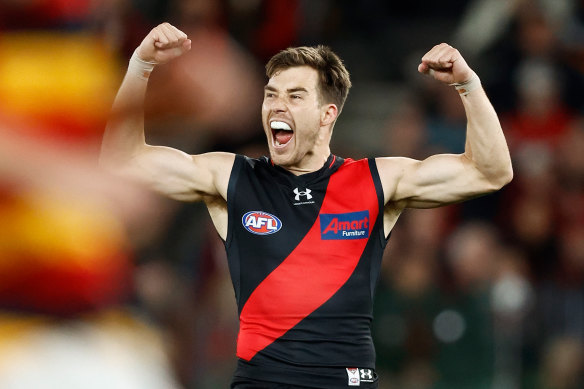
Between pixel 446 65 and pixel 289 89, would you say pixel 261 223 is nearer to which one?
pixel 289 89

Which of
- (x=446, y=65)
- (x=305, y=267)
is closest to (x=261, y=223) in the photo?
(x=305, y=267)

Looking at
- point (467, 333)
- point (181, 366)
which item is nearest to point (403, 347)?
point (467, 333)

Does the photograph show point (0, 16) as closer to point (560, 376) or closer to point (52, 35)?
point (52, 35)

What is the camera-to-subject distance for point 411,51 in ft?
32.6

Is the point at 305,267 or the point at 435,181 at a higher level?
the point at 435,181

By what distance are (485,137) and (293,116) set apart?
2.93 ft

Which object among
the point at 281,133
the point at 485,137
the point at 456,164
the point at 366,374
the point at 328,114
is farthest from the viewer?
the point at 328,114

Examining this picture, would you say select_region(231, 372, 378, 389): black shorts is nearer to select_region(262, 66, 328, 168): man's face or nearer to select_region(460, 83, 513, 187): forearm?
select_region(262, 66, 328, 168): man's face

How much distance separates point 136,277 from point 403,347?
446cm

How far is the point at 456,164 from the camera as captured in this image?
4.74 meters

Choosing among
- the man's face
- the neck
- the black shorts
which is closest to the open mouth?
the man's face

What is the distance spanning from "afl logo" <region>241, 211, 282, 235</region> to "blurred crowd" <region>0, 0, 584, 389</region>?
48 cm

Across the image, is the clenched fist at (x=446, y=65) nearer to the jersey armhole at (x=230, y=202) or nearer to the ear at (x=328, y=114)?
Result: the ear at (x=328, y=114)

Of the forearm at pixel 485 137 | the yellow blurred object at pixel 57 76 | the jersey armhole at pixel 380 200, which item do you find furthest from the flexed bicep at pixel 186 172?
the yellow blurred object at pixel 57 76
